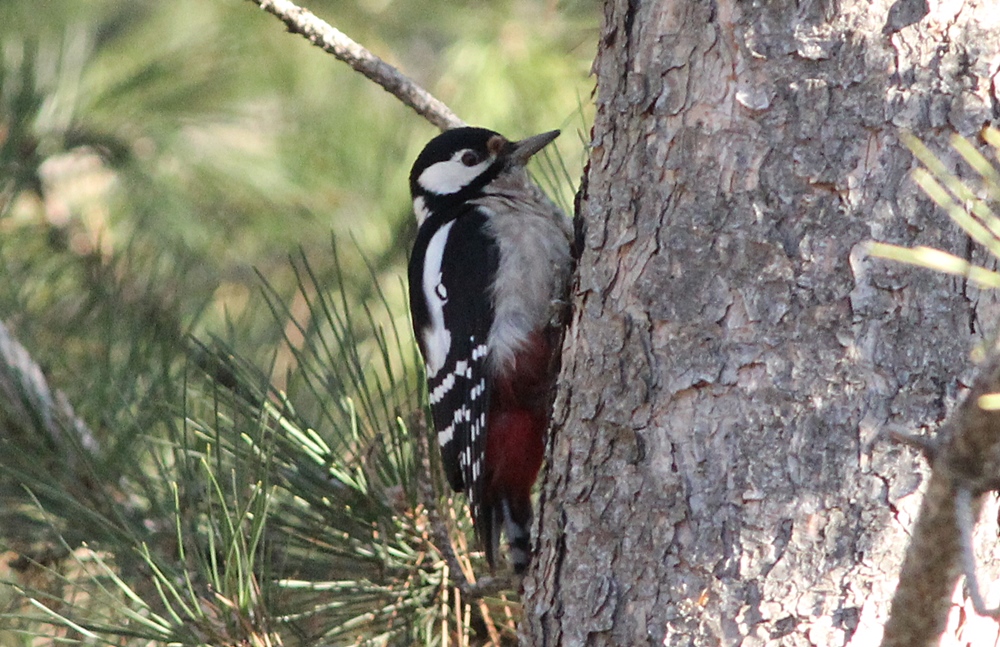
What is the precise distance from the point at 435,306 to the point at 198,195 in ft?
4.77

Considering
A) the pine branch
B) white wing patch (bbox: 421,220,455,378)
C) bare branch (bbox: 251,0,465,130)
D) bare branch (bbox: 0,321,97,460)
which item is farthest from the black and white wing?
the pine branch

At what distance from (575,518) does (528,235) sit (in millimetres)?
911

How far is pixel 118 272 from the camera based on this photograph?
9.14ft

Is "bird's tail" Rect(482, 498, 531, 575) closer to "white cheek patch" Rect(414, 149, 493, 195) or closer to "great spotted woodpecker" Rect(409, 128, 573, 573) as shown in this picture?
"great spotted woodpecker" Rect(409, 128, 573, 573)

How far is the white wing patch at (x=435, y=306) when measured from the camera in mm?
2416

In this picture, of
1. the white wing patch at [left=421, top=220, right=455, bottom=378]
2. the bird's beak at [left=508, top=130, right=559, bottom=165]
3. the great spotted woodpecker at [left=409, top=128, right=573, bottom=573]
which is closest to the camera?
the great spotted woodpecker at [left=409, top=128, right=573, bottom=573]

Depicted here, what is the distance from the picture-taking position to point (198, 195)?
3.65m

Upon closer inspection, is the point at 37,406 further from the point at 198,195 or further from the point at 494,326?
the point at 198,195

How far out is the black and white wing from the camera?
2238 mm

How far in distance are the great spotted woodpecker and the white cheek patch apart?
1.5 inches

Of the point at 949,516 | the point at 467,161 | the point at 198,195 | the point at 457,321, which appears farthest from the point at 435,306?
the point at 949,516

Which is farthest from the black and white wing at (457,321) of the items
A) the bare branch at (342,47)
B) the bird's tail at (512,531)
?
the bare branch at (342,47)

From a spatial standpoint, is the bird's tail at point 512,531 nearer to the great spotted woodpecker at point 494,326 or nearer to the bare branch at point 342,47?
the great spotted woodpecker at point 494,326

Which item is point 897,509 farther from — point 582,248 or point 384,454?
point 384,454
